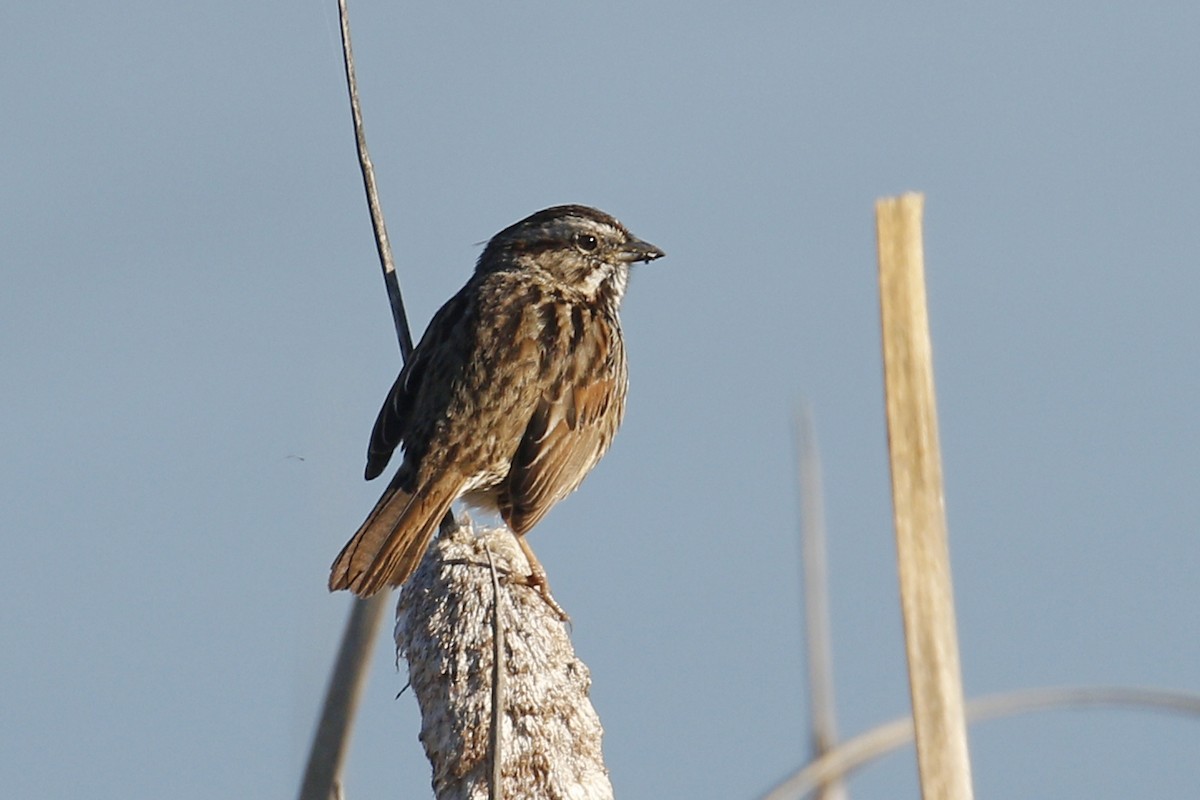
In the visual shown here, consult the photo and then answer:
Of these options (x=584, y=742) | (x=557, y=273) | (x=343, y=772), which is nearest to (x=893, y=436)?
(x=584, y=742)

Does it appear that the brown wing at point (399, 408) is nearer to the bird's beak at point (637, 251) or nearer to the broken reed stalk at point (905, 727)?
the bird's beak at point (637, 251)

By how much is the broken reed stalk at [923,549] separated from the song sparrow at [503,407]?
81.5 inches

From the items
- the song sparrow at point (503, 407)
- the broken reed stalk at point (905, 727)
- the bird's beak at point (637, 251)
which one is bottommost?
the broken reed stalk at point (905, 727)

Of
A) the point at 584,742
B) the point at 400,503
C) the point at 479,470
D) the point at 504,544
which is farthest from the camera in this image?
the point at 479,470

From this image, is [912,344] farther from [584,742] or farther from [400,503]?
[400,503]

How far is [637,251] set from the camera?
5.66 meters

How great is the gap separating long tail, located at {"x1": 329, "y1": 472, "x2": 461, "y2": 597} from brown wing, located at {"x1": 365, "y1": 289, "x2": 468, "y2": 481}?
0.28 meters

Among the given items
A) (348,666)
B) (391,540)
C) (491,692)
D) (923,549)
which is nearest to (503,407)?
(391,540)

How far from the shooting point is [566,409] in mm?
5098

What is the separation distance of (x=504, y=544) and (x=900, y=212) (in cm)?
176

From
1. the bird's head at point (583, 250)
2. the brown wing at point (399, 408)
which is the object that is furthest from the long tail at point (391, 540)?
the bird's head at point (583, 250)

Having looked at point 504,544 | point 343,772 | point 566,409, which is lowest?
point 343,772

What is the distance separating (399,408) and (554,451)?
0.46m

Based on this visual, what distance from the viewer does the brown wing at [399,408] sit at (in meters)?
4.95
